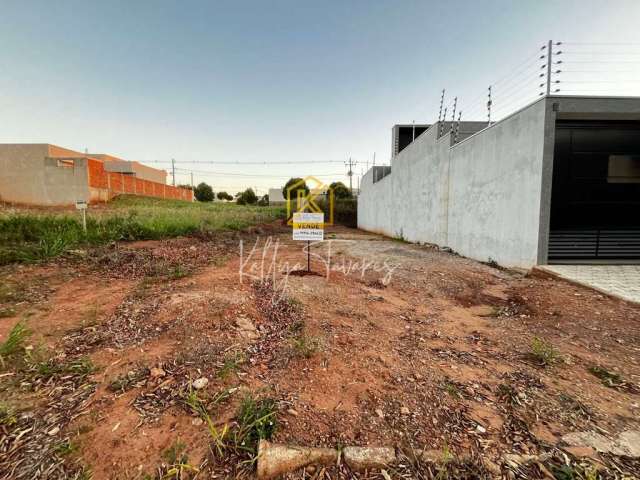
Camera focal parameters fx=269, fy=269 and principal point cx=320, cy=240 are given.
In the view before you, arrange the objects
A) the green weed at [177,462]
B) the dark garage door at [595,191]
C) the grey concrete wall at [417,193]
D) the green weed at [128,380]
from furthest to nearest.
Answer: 1. the grey concrete wall at [417,193]
2. the dark garage door at [595,191]
3. the green weed at [128,380]
4. the green weed at [177,462]

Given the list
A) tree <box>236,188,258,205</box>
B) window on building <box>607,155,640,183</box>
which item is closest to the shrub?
window on building <box>607,155,640,183</box>

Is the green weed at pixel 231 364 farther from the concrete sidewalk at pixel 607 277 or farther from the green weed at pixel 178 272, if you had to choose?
the concrete sidewalk at pixel 607 277

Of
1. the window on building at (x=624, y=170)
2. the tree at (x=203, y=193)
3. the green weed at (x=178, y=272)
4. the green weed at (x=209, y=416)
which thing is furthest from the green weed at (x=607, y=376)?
the tree at (x=203, y=193)

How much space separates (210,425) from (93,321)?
1.90 metres

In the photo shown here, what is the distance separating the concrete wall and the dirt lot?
1.61m

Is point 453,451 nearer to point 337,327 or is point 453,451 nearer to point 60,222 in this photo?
point 337,327

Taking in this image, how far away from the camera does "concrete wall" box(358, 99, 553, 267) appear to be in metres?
4.43

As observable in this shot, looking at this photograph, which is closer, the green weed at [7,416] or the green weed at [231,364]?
the green weed at [7,416]

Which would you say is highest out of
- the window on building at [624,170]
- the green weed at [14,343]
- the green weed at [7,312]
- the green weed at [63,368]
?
the window on building at [624,170]

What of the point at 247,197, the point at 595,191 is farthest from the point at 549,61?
the point at 247,197

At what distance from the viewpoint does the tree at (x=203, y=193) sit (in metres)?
41.9

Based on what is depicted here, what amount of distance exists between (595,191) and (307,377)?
367 inches

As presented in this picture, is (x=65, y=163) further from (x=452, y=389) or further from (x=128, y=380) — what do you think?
(x=452, y=389)

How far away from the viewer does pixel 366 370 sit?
1.85 meters
